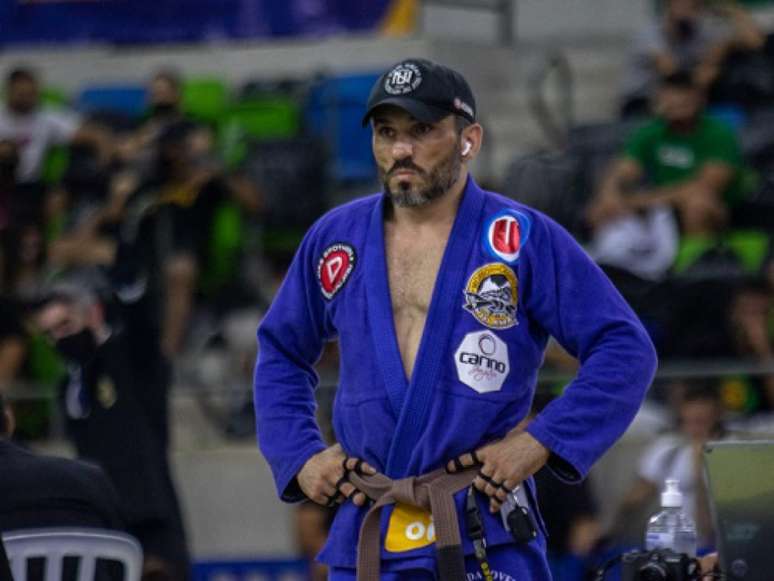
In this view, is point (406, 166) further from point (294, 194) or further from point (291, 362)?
point (294, 194)

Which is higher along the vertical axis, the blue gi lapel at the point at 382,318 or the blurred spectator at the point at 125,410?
the blurred spectator at the point at 125,410

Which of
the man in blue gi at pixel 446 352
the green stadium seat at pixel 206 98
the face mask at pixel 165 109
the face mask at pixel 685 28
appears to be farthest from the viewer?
the green stadium seat at pixel 206 98

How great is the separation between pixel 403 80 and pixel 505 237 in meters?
0.49

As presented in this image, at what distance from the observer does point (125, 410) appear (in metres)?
9.70

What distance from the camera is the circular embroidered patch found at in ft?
18.6

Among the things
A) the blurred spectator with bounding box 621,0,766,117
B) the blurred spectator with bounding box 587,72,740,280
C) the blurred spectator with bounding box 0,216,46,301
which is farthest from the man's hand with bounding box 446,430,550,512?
the blurred spectator with bounding box 0,216,46,301

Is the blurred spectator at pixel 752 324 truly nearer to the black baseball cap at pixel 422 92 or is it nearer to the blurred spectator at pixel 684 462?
the blurred spectator at pixel 684 462

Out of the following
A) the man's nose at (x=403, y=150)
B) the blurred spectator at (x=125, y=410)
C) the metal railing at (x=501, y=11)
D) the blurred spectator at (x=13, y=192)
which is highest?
the metal railing at (x=501, y=11)

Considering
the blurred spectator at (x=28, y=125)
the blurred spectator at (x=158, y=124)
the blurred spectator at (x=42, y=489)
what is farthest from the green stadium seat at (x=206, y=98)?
the blurred spectator at (x=42, y=489)

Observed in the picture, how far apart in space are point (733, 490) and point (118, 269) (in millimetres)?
7089

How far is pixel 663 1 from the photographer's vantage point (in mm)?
15578

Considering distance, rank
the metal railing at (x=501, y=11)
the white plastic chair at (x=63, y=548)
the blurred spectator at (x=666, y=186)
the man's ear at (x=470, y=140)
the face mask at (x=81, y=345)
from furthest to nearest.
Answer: the metal railing at (x=501, y=11) < the blurred spectator at (x=666, y=186) < the face mask at (x=81, y=345) < the white plastic chair at (x=63, y=548) < the man's ear at (x=470, y=140)

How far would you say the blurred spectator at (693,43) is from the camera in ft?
43.3

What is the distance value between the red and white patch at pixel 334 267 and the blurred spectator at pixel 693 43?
728 centimetres
